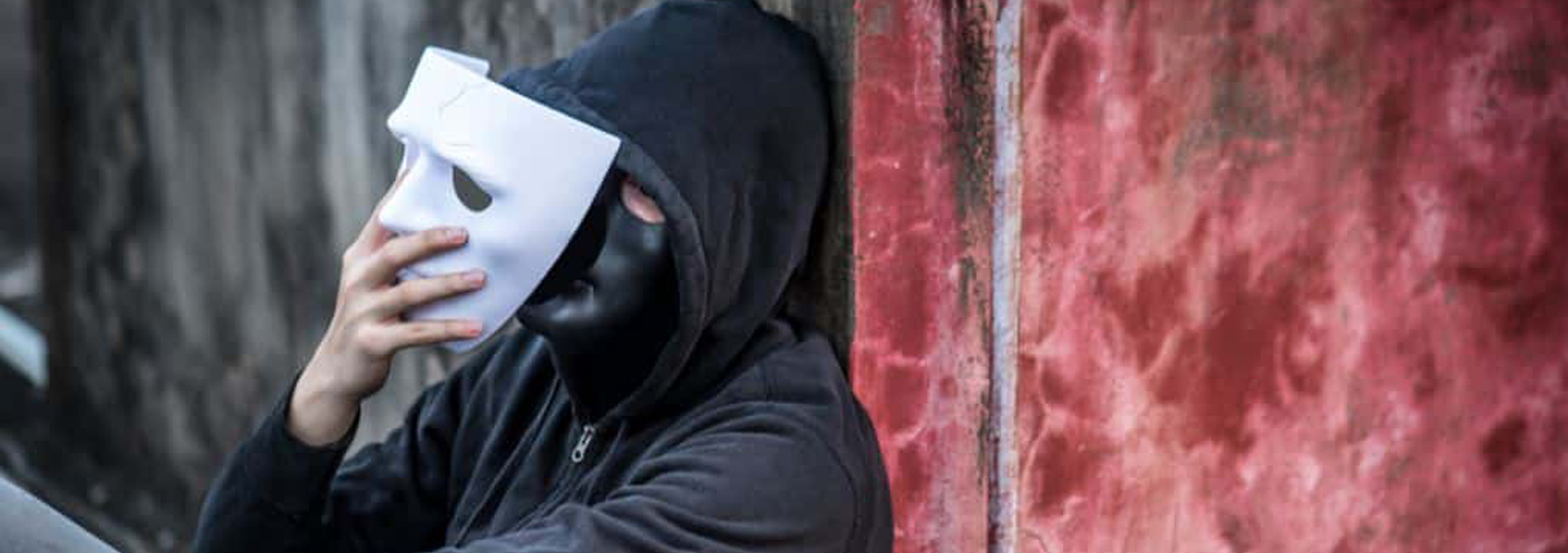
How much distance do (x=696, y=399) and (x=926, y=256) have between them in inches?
12.9

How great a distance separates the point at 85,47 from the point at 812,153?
3.79 m

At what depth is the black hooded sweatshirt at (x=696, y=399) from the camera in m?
2.18

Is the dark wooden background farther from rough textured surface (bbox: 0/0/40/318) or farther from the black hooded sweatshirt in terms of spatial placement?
rough textured surface (bbox: 0/0/40/318)

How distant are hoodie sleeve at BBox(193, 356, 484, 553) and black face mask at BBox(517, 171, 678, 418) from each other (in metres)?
0.31

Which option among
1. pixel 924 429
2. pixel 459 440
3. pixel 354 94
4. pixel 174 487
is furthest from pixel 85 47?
pixel 924 429

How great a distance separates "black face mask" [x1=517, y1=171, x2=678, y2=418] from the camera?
226 centimetres

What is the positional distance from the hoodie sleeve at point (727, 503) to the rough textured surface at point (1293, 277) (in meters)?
0.38

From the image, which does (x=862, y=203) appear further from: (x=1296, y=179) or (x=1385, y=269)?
(x=1385, y=269)

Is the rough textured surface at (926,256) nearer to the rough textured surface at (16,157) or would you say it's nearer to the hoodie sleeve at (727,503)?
the hoodie sleeve at (727,503)

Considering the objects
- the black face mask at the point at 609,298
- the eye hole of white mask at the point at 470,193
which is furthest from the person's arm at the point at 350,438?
the eye hole of white mask at the point at 470,193

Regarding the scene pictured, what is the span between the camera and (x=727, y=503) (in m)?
2.16

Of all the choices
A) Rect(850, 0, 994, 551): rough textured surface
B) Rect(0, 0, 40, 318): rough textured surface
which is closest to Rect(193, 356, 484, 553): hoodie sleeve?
Rect(850, 0, 994, 551): rough textured surface

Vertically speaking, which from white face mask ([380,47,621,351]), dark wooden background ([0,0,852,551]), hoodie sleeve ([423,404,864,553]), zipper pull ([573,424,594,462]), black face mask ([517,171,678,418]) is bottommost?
dark wooden background ([0,0,852,551])

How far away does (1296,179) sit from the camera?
9.04 feet
